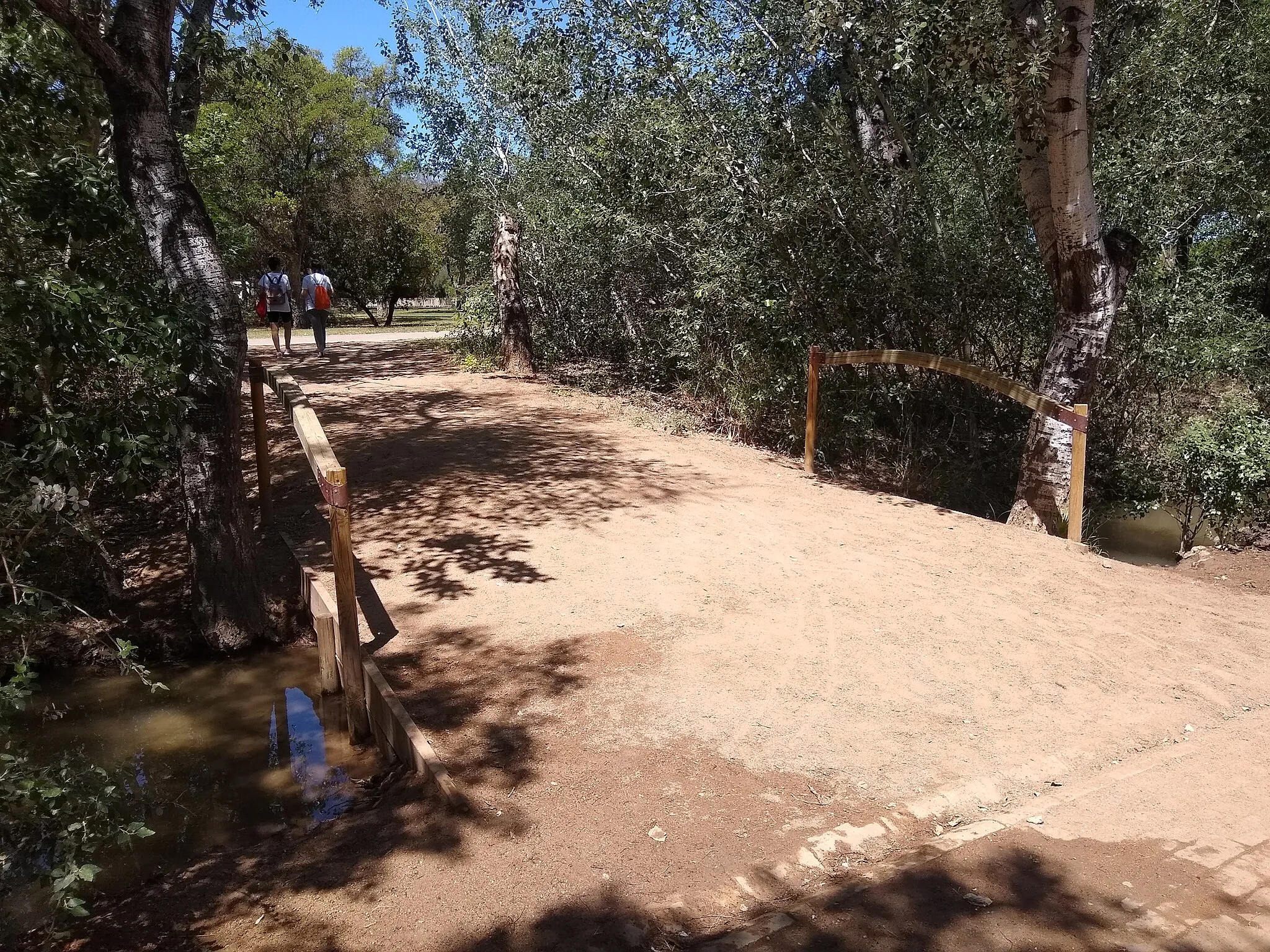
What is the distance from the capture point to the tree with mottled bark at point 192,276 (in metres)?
5.00

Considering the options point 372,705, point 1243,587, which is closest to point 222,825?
point 372,705

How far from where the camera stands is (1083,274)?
7.82 metres

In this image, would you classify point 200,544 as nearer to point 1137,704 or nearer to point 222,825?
point 222,825

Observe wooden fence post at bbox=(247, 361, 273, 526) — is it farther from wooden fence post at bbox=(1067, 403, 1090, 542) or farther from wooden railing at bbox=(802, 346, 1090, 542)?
wooden fence post at bbox=(1067, 403, 1090, 542)

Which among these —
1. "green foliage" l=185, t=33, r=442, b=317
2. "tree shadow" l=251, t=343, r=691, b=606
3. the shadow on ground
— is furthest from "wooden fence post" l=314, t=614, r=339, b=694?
"green foliage" l=185, t=33, r=442, b=317

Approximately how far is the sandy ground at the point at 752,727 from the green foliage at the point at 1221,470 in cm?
222

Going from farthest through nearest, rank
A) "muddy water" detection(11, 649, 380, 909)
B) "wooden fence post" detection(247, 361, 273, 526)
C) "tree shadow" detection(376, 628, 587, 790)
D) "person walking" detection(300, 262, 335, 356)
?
"person walking" detection(300, 262, 335, 356), "wooden fence post" detection(247, 361, 273, 526), "muddy water" detection(11, 649, 380, 909), "tree shadow" detection(376, 628, 587, 790)

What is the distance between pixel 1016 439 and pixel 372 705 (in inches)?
339

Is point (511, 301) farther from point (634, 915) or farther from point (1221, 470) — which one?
point (634, 915)

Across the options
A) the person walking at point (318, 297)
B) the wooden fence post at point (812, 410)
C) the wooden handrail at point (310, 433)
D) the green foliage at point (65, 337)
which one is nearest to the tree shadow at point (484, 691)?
the wooden handrail at point (310, 433)

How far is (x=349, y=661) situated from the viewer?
473 centimetres

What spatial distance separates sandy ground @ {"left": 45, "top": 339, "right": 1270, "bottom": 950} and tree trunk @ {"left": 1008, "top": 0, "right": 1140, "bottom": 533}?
89 centimetres

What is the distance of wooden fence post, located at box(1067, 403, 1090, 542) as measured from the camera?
7254 millimetres

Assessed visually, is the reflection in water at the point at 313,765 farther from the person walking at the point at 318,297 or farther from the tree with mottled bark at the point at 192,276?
the person walking at the point at 318,297
